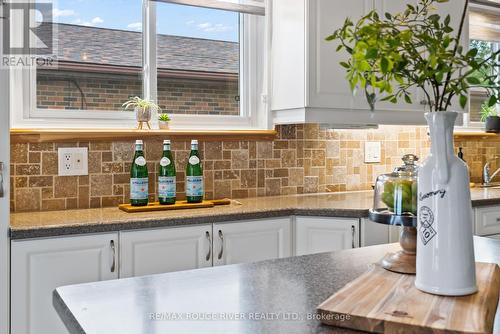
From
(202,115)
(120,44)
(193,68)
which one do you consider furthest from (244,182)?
(120,44)

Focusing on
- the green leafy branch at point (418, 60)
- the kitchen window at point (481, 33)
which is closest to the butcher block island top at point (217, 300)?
the green leafy branch at point (418, 60)

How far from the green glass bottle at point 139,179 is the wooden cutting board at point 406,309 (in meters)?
1.60

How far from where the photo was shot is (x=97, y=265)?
6.50 ft

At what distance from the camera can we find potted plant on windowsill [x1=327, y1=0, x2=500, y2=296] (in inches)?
33.3

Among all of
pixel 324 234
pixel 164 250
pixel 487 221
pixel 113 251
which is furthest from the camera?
pixel 487 221

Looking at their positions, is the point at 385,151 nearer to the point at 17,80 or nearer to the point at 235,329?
the point at 17,80

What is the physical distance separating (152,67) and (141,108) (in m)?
0.29

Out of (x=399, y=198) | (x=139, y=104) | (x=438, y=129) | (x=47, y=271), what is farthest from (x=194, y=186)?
(x=438, y=129)

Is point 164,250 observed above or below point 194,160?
below

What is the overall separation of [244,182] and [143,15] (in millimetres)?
1119

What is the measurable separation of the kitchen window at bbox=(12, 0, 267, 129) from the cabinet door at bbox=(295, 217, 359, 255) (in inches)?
32.2

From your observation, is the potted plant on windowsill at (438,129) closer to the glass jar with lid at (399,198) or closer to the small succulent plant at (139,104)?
the glass jar with lid at (399,198)

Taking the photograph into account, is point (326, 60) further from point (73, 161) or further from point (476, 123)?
point (476, 123)

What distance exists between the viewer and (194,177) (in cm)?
252
